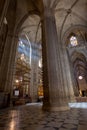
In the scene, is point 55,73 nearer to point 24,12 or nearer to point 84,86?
point 24,12

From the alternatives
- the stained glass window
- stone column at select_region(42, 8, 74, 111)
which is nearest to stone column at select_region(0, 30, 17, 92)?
stone column at select_region(42, 8, 74, 111)

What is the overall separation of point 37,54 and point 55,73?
43.2 ft

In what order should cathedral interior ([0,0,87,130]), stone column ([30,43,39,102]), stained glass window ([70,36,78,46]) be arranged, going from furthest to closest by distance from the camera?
stained glass window ([70,36,78,46])
stone column ([30,43,39,102])
cathedral interior ([0,0,87,130])

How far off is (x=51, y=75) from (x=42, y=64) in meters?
1.40

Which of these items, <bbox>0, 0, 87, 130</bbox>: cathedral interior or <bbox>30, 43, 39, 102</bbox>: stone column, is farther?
<bbox>30, 43, 39, 102</bbox>: stone column

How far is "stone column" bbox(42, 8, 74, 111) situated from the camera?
596 cm

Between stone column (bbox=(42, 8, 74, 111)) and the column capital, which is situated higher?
the column capital

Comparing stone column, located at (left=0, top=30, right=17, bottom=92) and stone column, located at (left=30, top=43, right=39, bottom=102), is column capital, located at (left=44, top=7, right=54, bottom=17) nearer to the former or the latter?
stone column, located at (left=0, top=30, right=17, bottom=92)

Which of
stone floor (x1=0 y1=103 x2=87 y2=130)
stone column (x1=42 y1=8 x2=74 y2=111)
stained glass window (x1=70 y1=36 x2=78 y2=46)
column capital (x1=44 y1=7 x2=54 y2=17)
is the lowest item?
stone floor (x1=0 y1=103 x2=87 y2=130)

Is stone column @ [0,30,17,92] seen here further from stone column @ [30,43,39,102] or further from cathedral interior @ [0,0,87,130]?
stone column @ [30,43,39,102]

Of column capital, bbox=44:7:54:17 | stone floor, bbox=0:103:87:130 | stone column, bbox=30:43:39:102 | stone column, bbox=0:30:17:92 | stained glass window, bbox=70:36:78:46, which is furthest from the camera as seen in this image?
stained glass window, bbox=70:36:78:46

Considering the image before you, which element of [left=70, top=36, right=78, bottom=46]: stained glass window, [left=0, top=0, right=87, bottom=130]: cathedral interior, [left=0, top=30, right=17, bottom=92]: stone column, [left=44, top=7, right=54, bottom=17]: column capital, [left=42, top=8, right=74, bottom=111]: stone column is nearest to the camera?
[left=0, top=0, right=87, bottom=130]: cathedral interior

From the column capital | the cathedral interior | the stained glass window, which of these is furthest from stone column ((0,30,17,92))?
the stained glass window

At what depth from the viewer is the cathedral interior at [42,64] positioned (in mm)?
3718
